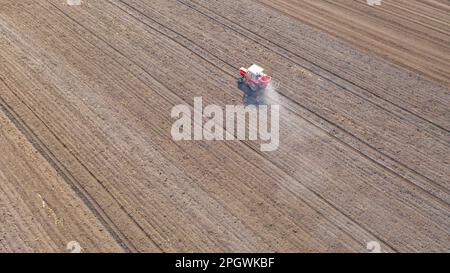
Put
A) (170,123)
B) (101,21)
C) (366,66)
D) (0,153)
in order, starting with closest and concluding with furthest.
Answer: (0,153)
(170,123)
(366,66)
(101,21)

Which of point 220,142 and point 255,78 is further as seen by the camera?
point 255,78

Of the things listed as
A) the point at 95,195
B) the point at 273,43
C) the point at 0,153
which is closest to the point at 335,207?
the point at 95,195

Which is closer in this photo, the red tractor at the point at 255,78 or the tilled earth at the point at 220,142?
the tilled earth at the point at 220,142

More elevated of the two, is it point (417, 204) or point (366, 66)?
point (366, 66)

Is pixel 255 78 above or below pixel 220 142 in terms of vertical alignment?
above

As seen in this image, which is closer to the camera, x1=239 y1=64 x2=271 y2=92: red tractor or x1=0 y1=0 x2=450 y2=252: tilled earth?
x1=0 y1=0 x2=450 y2=252: tilled earth
